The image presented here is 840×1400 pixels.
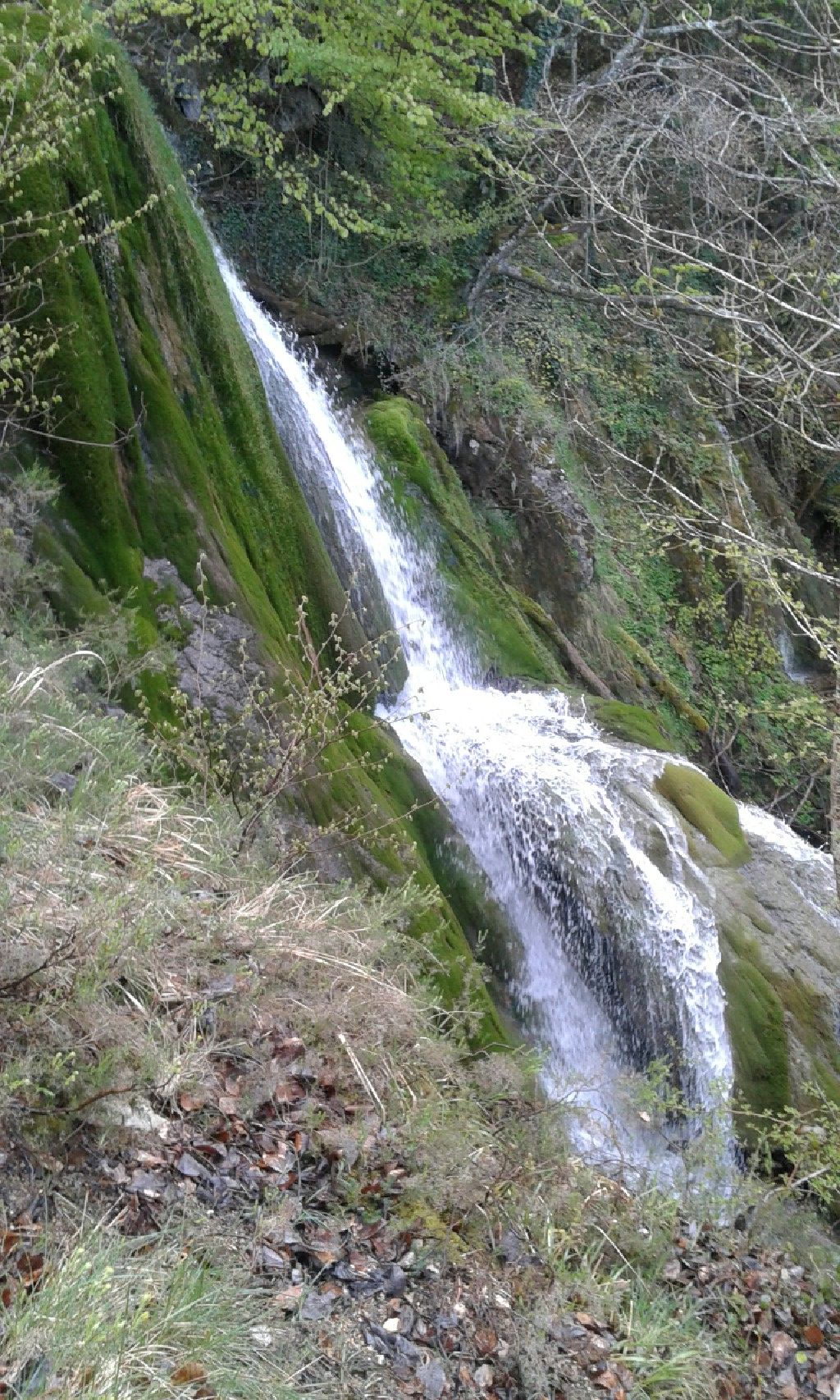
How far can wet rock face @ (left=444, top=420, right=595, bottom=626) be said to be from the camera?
13867 mm

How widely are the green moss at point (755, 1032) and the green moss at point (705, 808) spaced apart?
1.28 m

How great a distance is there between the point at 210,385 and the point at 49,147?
2611mm

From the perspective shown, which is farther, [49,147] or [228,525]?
[228,525]

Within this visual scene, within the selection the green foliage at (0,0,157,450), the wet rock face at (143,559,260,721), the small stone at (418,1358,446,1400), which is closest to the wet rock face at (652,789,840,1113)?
the wet rock face at (143,559,260,721)

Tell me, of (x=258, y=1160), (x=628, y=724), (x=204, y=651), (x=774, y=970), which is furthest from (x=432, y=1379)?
(x=628, y=724)

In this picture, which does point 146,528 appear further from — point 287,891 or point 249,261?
point 249,261

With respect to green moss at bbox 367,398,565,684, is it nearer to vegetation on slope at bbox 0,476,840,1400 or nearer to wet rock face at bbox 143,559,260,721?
wet rock face at bbox 143,559,260,721

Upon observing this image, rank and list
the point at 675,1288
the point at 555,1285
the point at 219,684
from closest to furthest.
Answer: the point at 555,1285 < the point at 675,1288 < the point at 219,684

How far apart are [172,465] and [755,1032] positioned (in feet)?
19.4

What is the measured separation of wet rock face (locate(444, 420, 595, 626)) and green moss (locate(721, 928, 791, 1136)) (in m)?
6.51

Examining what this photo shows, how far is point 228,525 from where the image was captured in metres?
6.50

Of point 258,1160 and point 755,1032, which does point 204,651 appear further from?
point 755,1032

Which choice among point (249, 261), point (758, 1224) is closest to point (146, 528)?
point (758, 1224)

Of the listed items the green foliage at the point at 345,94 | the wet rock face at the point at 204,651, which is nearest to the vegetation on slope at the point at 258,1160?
the wet rock face at the point at 204,651
